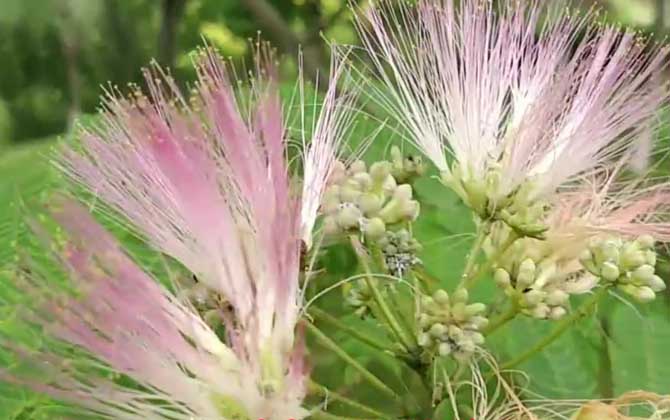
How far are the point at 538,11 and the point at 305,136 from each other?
42cm

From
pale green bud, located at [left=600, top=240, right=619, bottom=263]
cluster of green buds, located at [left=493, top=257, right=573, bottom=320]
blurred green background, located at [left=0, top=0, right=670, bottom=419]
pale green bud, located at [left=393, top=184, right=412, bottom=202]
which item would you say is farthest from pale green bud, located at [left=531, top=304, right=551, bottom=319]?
blurred green background, located at [left=0, top=0, right=670, bottom=419]

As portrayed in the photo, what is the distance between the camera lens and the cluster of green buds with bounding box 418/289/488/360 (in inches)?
60.4

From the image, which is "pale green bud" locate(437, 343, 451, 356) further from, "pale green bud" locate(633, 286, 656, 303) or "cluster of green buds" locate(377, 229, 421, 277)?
"pale green bud" locate(633, 286, 656, 303)

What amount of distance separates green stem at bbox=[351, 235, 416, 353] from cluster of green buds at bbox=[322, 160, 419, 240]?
25 millimetres

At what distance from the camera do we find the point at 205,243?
58.9 inches

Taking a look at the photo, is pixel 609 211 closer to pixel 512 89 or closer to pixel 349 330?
pixel 512 89

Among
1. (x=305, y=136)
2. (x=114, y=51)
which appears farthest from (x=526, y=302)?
(x=114, y=51)

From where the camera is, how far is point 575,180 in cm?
183

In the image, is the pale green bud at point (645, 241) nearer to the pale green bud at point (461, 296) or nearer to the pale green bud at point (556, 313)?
the pale green bud at point (556, 313)

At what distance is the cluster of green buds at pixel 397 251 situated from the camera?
1607 millimetres

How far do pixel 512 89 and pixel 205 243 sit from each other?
583 mm

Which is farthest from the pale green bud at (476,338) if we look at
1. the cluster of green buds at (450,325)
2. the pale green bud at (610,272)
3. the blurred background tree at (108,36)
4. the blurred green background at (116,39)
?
the blurred background tree at (108,36)

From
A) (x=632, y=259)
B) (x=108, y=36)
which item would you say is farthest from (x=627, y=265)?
(x=108, y=36)

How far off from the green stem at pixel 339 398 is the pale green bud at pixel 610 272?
345 mm
